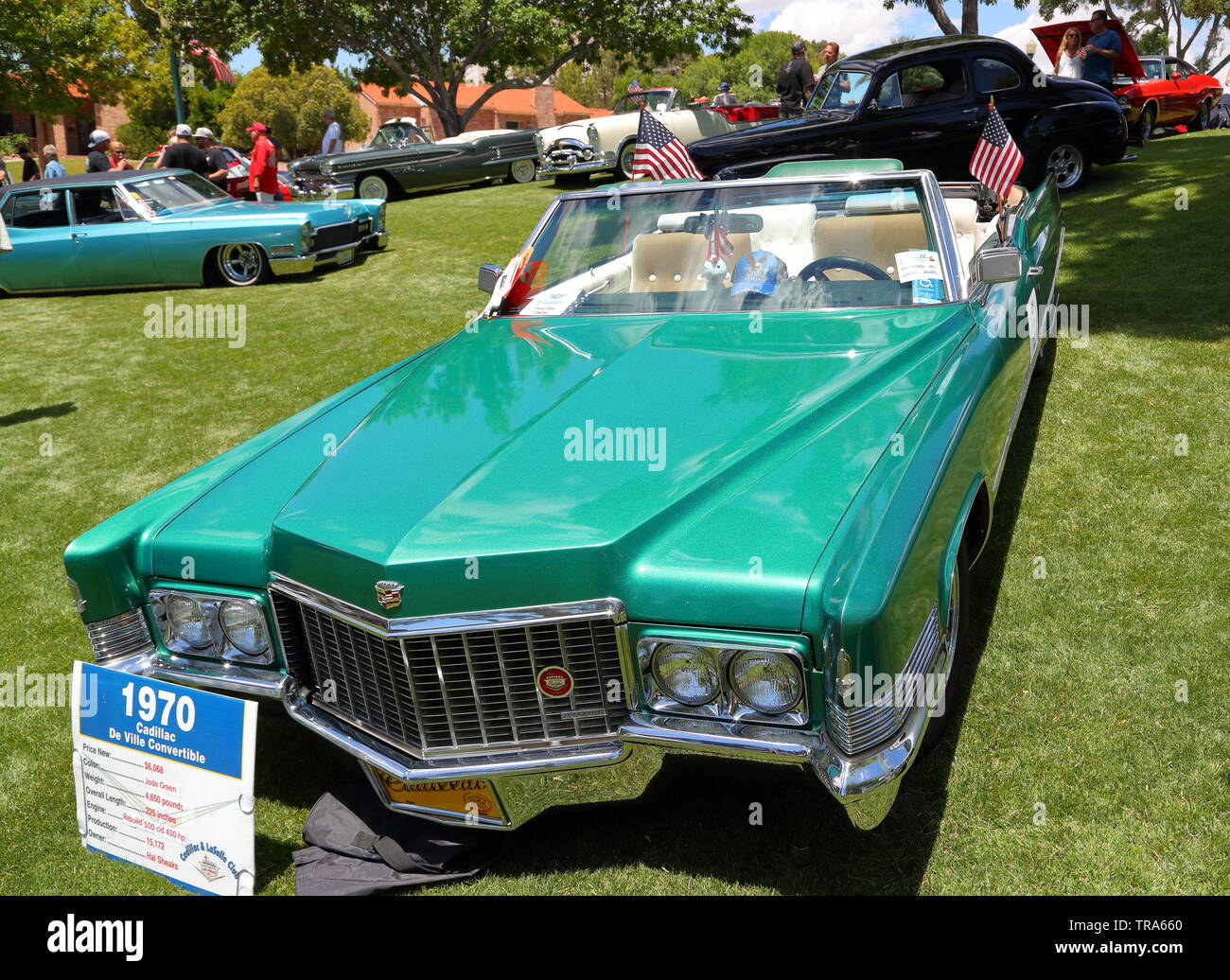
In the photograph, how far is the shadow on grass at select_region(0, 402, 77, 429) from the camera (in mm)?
7199

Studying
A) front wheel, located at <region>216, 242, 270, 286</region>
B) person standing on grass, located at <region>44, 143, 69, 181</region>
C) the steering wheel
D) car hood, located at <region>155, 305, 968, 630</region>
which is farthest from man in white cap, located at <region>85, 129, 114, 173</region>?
the steering wheel

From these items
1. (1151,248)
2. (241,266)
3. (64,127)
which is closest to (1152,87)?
(1151,248)

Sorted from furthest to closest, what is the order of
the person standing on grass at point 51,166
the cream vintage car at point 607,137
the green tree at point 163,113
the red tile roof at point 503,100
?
the red tile roof at point 503,100, the green tree at point 163,113, the cream vintage car at point 607,137, the person standing on grass at point 51,166

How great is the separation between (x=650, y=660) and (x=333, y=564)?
79 centimetres

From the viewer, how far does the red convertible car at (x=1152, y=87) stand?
45.7 ft

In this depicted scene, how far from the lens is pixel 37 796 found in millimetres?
3201

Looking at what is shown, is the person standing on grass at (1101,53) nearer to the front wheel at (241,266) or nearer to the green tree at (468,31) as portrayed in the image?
the front wheel at (241,266)

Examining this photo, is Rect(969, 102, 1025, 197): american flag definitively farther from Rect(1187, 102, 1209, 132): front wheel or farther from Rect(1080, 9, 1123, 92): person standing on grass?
Rect(1187, 102, 1209, 132): front wheel

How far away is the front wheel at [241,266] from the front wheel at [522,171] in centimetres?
867

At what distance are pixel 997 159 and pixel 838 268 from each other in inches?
98.0

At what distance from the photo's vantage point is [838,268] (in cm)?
402

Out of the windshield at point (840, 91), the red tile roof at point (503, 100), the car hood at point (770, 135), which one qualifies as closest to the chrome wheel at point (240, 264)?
the car hood at point (770, 135)

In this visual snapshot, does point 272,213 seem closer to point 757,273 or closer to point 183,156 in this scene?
point 183,156
